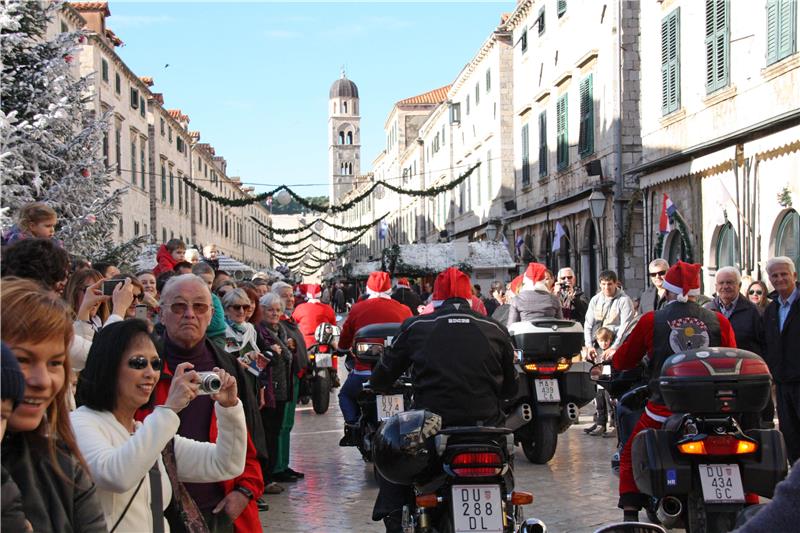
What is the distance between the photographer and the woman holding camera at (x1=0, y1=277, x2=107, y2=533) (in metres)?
2.51

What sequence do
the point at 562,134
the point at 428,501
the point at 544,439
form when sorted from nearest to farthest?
the point at 428,501 → the point at 544,439 → the point at 562,134

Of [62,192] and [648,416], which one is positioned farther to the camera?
[62,192]

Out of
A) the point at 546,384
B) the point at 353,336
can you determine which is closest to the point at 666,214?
the point at 546,384

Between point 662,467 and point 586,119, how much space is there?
74.3 feet

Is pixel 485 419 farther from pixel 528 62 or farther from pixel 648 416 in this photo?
pixel 528 62

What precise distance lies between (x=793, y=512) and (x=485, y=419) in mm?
4287

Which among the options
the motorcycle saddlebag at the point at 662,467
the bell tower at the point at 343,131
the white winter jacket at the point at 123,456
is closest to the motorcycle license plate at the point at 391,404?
the motorcycle saddlebag at the point at 662,467

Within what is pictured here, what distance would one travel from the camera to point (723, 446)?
19.0 ft

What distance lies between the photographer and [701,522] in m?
5.88

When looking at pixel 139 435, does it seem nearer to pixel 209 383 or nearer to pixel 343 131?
pixel 209 383

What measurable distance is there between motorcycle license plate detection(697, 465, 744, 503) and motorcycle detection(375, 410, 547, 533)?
1.04m

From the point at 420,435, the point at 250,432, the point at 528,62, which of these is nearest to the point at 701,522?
the point at 420,435

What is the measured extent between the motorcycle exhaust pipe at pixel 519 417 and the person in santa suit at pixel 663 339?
3309 millimetres

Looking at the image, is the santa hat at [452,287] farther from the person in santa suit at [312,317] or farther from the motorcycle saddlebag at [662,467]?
the person in santa suit at [312,317]
